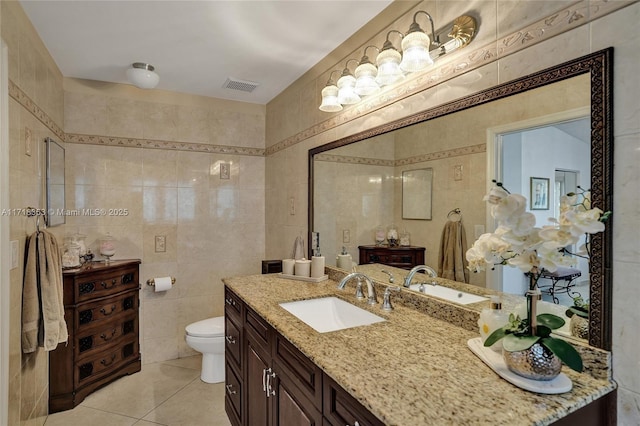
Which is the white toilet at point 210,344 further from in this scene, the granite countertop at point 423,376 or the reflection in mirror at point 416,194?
the reflection in mirror at point 416,194

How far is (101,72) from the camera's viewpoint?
2713mm

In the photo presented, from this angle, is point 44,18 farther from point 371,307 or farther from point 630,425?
point 630,425

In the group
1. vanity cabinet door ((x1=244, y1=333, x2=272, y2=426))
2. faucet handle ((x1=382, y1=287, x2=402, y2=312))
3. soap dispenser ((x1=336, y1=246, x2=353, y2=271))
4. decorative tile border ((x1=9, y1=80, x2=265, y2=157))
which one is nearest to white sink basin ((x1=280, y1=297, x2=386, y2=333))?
faucet handle ((x1=382, y1=287, x2=402, y2=312))

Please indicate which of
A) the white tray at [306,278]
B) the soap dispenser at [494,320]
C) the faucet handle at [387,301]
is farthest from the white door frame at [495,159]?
the white tray at [306,278]

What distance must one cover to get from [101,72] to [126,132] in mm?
495

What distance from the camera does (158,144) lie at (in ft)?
10.2

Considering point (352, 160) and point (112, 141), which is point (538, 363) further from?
point (112, 141)

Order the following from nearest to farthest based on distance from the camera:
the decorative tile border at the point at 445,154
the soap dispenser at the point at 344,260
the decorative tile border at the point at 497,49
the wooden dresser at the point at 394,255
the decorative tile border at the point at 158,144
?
the decorative tile border at the point at 497,49
the decorative tile border at the point at 445,154
the wooden dresser at the point at 394,255
the soap dispenser at the point at 344,260
the decorative tile border at the point at 158,144

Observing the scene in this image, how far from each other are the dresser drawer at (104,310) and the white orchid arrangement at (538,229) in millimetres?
2768

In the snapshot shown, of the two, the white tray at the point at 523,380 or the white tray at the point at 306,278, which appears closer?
the white tray at the point at 523,380

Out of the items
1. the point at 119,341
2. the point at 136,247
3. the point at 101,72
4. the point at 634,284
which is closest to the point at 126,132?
the point at 101,72

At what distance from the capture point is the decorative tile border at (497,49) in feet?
3.37

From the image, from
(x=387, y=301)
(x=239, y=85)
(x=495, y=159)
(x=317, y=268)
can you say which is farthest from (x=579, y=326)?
(x=239, y=85)

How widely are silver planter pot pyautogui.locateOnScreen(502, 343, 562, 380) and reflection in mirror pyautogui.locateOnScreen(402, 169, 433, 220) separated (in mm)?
798
